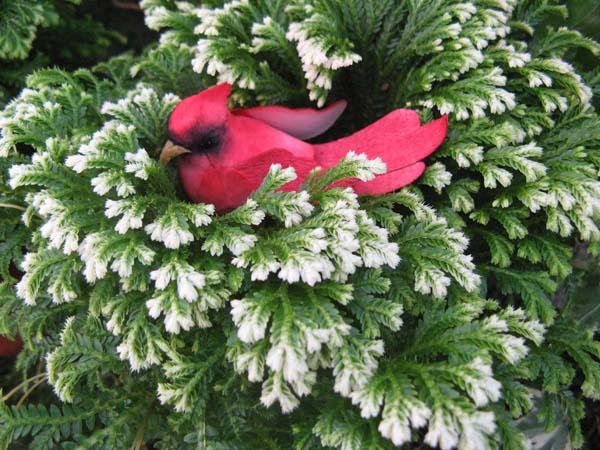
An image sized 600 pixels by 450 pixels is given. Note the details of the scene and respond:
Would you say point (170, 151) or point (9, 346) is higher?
point (170, 151)

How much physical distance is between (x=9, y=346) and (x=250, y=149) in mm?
1092

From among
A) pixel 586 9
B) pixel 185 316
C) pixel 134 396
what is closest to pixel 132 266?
pixel 185 316

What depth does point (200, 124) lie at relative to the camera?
5.00 ft

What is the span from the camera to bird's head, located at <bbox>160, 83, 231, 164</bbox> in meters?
1.53

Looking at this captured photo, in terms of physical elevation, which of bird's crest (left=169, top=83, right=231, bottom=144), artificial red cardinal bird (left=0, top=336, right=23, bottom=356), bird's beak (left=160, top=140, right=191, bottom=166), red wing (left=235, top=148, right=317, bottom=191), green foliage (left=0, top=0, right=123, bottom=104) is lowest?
artificial red cardinal bird (left=0, top=336, right=23, bottom=356)

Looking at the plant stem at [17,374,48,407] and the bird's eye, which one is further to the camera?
the plant stem at [17,374,48,407]

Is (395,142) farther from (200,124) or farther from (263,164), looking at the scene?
(200,124)

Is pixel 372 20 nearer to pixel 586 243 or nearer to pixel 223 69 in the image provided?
pixel 223 69

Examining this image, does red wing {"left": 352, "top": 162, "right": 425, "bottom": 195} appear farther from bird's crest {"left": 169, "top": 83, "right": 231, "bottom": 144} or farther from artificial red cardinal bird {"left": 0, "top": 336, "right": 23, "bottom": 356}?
artificial red cardinal bird {"left": 0, "top": 336, "right": 23, "bottom": 356}

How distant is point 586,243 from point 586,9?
781mm

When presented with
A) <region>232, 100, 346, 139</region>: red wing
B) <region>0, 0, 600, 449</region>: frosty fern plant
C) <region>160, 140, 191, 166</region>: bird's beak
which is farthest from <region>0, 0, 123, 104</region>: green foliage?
<region>232, 100, 346, 139</region>: red wing

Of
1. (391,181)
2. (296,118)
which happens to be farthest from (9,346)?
(391,181)

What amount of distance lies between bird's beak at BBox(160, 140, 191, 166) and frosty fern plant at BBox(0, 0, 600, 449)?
62 mm

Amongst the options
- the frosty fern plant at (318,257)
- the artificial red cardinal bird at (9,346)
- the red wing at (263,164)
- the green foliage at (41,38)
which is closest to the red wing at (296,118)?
the frosty fern plant at (318,257)
